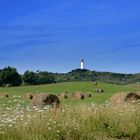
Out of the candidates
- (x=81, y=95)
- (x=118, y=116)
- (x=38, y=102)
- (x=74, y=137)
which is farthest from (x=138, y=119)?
(x=81, y=95)

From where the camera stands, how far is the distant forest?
249ft

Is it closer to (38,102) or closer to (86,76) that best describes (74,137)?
(38,102)

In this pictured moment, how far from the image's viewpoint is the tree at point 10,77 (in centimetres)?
7544

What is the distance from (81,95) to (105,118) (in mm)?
19785

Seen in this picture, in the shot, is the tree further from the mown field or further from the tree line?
the mown field

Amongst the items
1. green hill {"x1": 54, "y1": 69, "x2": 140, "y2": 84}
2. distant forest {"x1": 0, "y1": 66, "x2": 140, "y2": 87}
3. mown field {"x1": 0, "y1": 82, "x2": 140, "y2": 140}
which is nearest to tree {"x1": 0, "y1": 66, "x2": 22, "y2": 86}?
distant forest {"x1": 0, "y1": 66, "x2": 140, "y2": 87}

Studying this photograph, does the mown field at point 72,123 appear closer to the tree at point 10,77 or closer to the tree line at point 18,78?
the tree line at point 18,78

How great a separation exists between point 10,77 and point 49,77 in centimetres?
1277

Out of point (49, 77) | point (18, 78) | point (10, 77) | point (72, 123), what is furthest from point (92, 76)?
point (72, 123)

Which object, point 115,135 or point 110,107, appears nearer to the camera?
point 115,135

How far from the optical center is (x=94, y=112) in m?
16.7

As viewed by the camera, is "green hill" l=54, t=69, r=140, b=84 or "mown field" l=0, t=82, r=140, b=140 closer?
"mown field" l=0, t=82, r=140, b=140

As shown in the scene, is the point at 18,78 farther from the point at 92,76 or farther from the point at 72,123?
the point at 72,123

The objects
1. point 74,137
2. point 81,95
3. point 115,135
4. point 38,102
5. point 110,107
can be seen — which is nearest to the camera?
point 74,137
